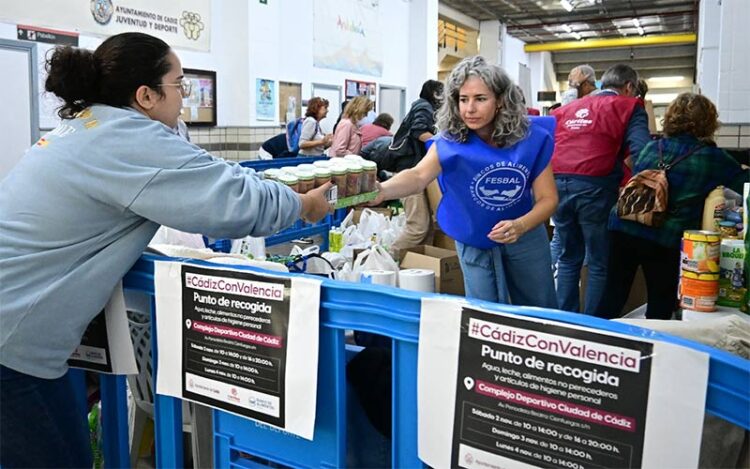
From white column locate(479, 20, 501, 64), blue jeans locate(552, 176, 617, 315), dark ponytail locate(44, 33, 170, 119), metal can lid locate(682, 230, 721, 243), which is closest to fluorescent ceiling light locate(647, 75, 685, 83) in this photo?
white column locate(479, 20, 501, 64)

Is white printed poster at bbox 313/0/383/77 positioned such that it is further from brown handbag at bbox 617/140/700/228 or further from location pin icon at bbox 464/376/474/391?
location pin icon at bbox 464/376/474/391

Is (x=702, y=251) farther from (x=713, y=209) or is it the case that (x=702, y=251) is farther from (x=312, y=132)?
(x=312, y=132)

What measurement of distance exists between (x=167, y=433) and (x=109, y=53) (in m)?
0.86

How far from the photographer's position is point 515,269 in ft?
8.52

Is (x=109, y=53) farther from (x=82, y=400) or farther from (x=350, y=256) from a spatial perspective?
(x=350, y=256)

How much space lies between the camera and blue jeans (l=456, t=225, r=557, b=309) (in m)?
2.56

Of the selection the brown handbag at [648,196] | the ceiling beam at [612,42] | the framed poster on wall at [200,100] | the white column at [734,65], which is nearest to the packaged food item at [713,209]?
the brown handbag at [648,196]

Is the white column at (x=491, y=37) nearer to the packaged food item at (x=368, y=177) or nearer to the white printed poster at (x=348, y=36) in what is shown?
the white printed poster at (x=348, y=36)

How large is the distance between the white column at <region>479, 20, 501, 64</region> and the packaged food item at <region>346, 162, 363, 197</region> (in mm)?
16592

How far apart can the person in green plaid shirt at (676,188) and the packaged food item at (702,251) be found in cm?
92

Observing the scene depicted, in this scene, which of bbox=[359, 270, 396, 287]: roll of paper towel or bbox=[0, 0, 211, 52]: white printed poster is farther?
bbox=[0, 0, 211, 52]: white printed poster

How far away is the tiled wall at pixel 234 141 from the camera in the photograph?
818cm

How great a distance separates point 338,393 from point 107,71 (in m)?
0.89

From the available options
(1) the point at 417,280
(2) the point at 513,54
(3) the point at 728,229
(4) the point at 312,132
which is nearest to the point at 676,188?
(3) the point at 728,229
